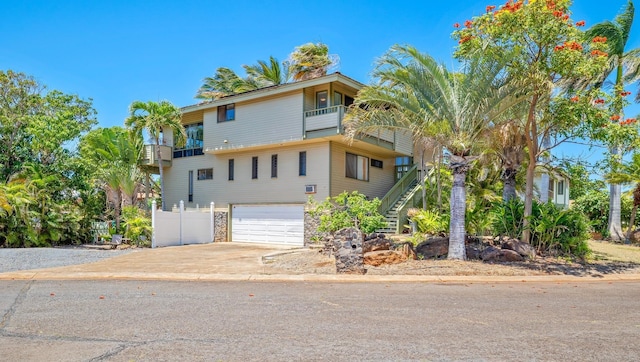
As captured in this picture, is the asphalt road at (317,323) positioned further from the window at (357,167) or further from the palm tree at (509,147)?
the window at (357,167)

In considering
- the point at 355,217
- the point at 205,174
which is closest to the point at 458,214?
the point at 355,217

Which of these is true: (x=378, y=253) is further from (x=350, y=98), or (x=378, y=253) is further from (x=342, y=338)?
(x=350, y=98)

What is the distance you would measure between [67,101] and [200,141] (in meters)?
10.4

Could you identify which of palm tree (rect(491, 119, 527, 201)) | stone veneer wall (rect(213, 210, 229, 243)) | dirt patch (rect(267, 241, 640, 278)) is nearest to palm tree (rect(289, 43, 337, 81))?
stone veneer wall (rect(213, 210, 229, 243))

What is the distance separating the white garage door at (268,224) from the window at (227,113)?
14.9 ft

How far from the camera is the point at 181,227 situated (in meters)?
21.1

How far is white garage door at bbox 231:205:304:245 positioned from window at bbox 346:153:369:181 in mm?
2926

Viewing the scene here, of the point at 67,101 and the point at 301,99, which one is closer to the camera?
the point at 301,99

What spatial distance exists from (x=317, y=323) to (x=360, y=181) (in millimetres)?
16248

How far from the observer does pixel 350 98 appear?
22.2m

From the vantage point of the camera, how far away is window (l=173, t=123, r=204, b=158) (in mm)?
25533

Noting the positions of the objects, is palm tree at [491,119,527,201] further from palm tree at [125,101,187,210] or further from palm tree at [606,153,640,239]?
palm tree at [125,101,187,210]

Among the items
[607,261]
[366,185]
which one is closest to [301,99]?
[366,185]

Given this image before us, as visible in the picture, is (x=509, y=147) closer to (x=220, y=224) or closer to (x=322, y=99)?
(x=322, y=99)
